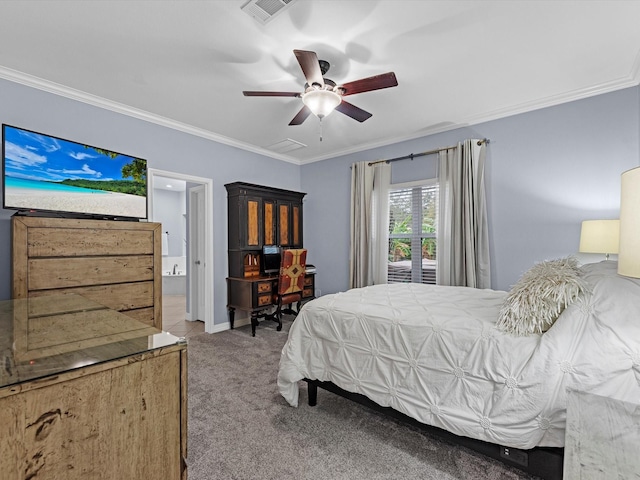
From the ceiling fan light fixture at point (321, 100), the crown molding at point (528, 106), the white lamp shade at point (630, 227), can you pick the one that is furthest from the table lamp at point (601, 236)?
the ceiling fan light fixture at point (321, 100)

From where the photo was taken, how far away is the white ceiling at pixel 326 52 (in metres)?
2.03

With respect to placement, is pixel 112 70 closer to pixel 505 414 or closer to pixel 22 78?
pixel 22 78

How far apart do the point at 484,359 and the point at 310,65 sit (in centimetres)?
208

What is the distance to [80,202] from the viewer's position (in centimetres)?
279

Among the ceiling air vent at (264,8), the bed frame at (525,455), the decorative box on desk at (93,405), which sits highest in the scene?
the ceiling air vent at (264,8)

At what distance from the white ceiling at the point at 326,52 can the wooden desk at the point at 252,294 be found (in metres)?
2.15

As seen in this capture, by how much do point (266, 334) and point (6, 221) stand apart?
2872 mm

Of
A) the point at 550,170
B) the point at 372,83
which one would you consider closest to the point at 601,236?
the point at 550,170

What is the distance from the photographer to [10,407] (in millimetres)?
598

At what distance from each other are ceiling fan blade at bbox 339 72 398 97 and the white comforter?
1.62 meters

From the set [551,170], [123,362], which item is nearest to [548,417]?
[123,362]

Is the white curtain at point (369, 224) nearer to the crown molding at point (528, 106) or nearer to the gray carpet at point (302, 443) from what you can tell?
the crown molding at point (528, 106)

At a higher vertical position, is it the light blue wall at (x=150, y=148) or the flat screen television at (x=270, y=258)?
the light blue wall at (x=150, y=148)

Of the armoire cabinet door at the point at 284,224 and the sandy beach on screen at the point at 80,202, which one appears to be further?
the armoire cabinet door at the point at 284,224
